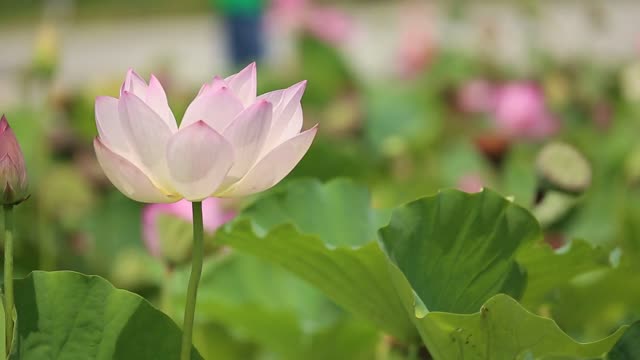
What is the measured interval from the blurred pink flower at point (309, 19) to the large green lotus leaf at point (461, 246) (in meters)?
1.76

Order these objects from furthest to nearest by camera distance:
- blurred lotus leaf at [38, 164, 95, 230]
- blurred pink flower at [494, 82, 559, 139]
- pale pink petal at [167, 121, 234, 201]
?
blurred pink flower at [494, 82, 559, 139], blurred lotus leaf at [38, 164, 95, 230], pale pink petal at [167, 121, 234, 201]

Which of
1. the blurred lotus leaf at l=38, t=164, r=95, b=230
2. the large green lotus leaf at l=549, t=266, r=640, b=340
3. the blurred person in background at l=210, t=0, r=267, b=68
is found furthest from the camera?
the blurred person in background at l=210, t=0, r=267, b=68

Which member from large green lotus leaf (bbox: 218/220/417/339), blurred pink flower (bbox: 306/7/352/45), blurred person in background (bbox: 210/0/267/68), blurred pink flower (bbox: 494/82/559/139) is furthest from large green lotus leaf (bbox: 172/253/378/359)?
blurred person in background (bbox: 210/0/267/68)

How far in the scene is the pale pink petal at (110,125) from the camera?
1.57 feet

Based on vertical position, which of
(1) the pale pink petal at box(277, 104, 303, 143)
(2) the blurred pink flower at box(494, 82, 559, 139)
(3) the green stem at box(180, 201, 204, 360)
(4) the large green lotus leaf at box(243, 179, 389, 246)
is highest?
(1) the pale pink petal at box(277, 104, 303, 143)

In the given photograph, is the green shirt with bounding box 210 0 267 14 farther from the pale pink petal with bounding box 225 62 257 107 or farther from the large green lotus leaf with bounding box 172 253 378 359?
the pale pink petal with bounding box 225 62 257 107

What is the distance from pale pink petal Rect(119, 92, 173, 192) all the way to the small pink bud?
52mm

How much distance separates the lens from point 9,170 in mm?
487

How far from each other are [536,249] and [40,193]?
0.80 meters

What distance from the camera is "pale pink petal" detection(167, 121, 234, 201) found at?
0.46 meters

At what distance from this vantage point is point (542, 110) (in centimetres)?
173

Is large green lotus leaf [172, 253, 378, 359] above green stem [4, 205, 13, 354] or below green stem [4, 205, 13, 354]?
below

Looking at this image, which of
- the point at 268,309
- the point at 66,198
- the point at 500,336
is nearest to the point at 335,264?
the point at 500,336

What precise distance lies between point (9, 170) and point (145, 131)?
0.06 metres
